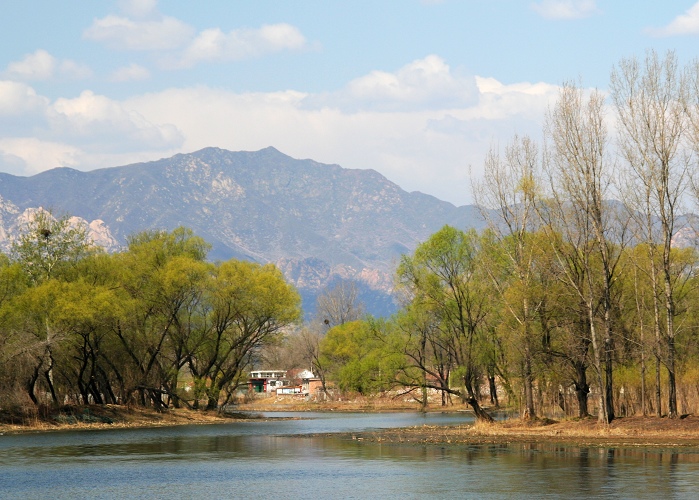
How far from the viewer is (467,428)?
218 feet

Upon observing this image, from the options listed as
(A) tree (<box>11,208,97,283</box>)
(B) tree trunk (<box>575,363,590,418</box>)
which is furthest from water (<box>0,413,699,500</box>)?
(A) tree (<box>11,208,97,283</box>)

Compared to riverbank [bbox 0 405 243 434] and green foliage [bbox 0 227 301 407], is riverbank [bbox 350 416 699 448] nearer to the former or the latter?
riverbank [bbox 0 405 243 434]

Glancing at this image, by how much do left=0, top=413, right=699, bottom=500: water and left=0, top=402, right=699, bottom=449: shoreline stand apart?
2.36 m

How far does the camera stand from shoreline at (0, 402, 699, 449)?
50.1m

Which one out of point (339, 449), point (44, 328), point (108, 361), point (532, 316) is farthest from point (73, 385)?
point (532, 316)

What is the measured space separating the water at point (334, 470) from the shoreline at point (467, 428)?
236 cm

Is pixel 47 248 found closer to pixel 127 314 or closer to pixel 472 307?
pixel 127 314

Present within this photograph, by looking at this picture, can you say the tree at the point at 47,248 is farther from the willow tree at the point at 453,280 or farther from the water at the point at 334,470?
the willow tree at the point at 453,280

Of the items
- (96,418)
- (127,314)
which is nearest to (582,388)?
(127,314)

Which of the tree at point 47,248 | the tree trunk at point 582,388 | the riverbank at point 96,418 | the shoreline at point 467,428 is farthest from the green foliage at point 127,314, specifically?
the tree trunk at point 582,388

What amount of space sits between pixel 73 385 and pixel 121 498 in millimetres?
52080

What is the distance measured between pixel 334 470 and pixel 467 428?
81.3 ft

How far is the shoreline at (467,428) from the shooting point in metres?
50.1

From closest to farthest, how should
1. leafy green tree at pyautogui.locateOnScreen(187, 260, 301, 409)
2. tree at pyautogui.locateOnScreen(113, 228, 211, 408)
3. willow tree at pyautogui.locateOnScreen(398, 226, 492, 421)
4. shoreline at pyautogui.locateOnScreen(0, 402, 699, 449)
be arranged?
shoreline at pyautogui.locateOnScreen(0, 402, 699, 449), willow tree at pyautogui.locateOnScreen(398, 226, 492, 421), tree at pyautogui.locateOnScreen(113, 228, 211, 408), leafy green tree at pyautogui.locateOnScreen(187, 260, 301, 409)
